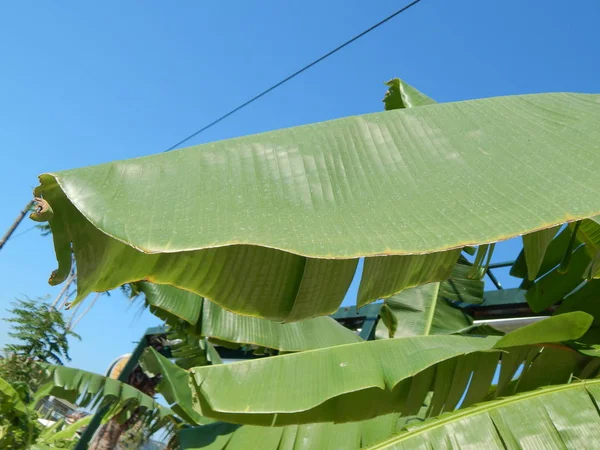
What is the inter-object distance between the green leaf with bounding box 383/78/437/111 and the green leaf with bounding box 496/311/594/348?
1274mm

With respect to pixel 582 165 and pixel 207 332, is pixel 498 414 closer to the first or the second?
pixel 582 165

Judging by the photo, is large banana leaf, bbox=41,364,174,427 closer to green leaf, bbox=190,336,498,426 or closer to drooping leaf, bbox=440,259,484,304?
drooping leaf, bbox=440,259,484,304

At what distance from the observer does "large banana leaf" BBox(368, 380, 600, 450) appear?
123 cm

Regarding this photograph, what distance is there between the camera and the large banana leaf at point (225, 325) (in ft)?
6.89

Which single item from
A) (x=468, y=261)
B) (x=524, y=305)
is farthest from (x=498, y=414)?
(x=524, y=305)

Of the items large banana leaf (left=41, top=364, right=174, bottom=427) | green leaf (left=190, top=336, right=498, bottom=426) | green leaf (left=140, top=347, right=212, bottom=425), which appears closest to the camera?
green leaf (left=190, top=336, right=498, bottom=426)

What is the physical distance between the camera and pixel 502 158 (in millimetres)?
807

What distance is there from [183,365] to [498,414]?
7.72 ft

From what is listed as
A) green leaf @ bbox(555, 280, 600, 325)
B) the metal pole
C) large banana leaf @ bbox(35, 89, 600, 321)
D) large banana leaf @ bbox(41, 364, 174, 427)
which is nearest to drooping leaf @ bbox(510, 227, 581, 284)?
green leaf @ bbox(555, 280, 600, 325)

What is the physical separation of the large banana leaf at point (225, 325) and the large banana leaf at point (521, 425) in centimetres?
85

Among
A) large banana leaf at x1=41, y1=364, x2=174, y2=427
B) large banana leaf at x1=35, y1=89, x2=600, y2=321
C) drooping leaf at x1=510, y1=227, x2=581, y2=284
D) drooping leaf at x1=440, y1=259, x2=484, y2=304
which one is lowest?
large banana leaf at x1=41, y1=364, x2=174, y2=427

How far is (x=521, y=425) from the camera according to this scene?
4.18ft

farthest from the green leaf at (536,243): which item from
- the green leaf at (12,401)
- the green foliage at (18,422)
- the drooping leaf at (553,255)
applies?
the green leaf at (12,401)

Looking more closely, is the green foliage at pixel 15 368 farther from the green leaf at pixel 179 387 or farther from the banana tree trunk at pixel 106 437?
the green leaf at pixel 179 387
